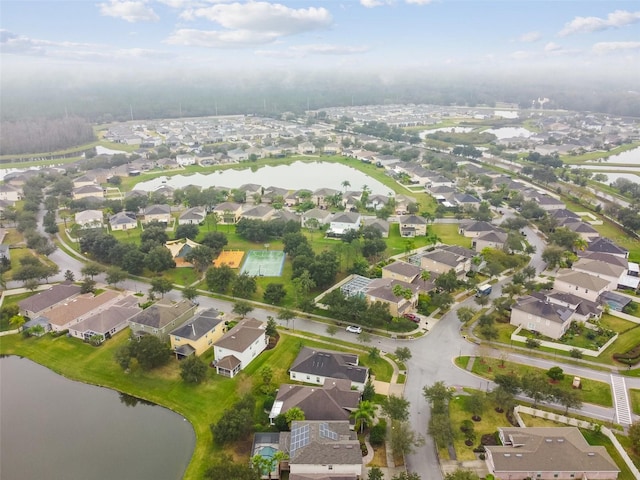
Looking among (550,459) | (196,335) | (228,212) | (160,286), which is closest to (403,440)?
(550,459)

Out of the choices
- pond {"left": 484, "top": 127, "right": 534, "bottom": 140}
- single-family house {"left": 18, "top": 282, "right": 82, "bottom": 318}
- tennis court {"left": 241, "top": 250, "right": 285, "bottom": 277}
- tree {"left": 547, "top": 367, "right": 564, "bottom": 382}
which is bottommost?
tree {"left": 547, "top": 367, "right": 564, "bottom": 382}

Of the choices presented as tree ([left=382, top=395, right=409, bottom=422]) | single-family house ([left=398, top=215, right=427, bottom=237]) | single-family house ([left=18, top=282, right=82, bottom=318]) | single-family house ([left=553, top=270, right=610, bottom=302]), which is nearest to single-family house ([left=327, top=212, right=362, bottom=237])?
single-family house ([left=398, top=215, right=427, bottom=237])

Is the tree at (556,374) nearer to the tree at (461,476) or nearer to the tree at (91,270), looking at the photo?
the tree at (461,476)

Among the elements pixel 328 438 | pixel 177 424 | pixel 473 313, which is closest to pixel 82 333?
pixel 177 424

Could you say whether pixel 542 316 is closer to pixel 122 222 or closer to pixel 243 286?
pixel 243 286

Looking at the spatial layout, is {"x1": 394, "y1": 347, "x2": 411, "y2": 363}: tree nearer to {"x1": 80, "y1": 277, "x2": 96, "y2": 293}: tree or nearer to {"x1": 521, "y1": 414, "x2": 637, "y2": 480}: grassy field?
{"x1": 521, "y1": 414, "x2": 637, "y2": 480}: grassy field

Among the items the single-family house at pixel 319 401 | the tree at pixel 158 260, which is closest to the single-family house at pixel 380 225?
the tree at pixel 158 260
